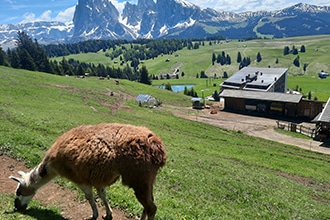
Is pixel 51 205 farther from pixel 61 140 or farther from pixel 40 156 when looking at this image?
pixel 40 156

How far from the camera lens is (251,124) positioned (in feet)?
191

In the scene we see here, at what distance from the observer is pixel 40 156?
15.6 meters

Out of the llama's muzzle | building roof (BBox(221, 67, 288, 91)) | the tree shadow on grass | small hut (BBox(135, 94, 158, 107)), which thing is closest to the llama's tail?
the tree shadow on grass

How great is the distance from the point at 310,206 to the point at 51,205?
615 inches

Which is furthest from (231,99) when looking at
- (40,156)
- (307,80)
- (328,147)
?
(307,80)

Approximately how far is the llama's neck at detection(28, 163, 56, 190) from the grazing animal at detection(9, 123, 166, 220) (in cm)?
31

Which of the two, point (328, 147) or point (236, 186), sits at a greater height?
point (236, 186)

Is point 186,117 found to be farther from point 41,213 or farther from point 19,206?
point 19,206

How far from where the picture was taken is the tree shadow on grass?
977 centimetres

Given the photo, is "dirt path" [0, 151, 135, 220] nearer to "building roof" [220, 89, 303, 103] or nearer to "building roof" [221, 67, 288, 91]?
"building roof" [220, 89, 303, 103]

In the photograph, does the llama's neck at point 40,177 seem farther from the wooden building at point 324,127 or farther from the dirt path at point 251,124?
the wooden building at point 324,127

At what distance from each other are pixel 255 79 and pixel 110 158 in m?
100

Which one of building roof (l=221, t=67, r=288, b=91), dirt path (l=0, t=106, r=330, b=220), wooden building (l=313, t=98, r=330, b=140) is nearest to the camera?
dirt path (l=0, t=106, r=330, b=220)

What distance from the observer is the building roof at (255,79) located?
96.8 m
